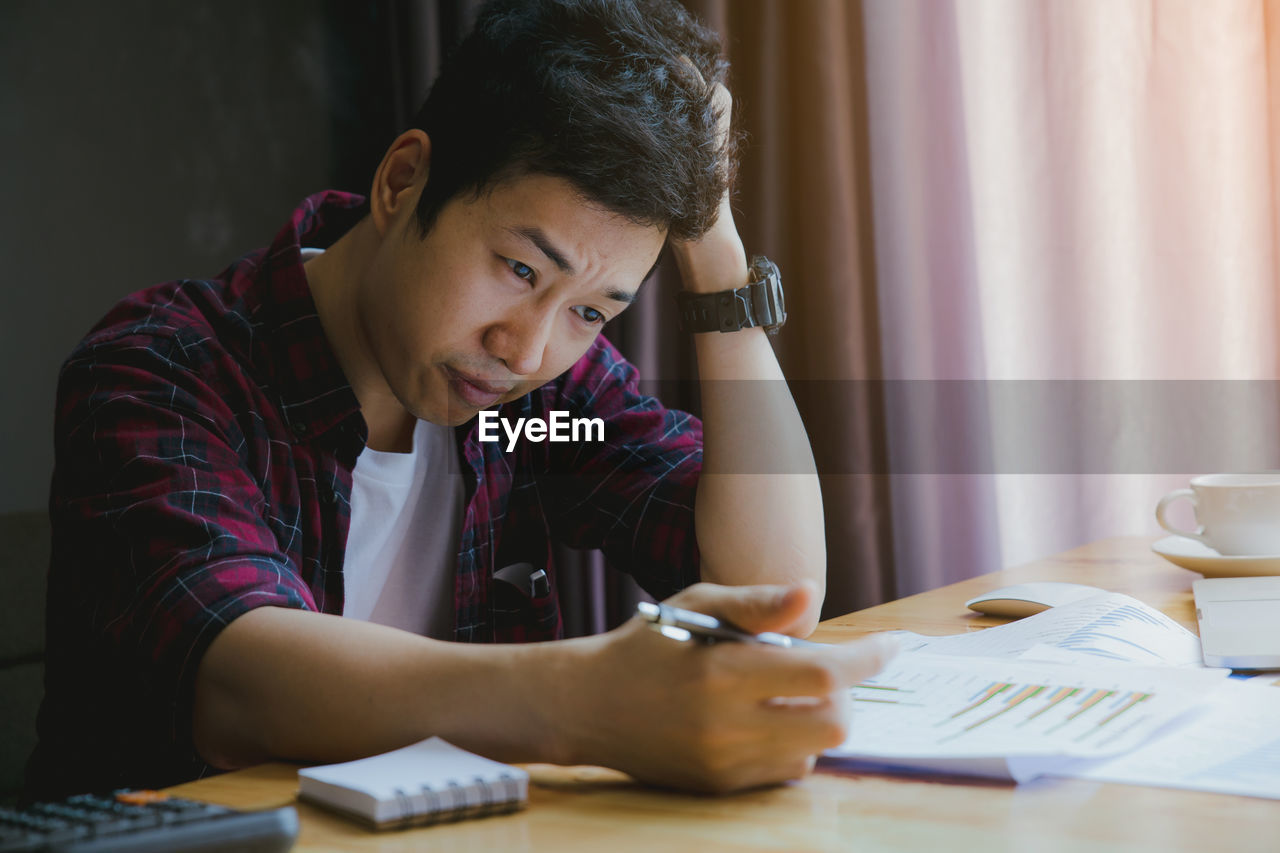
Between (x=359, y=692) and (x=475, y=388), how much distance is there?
50cm

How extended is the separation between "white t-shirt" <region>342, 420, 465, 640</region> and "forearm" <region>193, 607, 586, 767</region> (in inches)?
19.6

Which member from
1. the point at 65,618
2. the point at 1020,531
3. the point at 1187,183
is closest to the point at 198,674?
the point at 65,618

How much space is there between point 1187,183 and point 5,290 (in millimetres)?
1979

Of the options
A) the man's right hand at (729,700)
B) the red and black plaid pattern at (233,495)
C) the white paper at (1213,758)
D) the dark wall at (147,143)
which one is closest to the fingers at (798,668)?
the man's right hand at (729,700)

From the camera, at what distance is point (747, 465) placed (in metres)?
1.18

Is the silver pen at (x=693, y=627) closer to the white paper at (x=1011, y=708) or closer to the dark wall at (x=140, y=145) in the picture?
the white paper at (x=1011, y=708)

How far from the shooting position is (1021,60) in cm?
178

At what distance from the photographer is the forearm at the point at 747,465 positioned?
1145 millimetres

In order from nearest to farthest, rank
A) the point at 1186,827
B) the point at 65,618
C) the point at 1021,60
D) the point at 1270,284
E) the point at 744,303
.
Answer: the point at 1186,827 → the point at 65,618 → the point at 744,303 → the point at 1270,284 → the point at 1021,60

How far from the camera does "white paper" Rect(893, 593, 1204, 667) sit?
2.65ft

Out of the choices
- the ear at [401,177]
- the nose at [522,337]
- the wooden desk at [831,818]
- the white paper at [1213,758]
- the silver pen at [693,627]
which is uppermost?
the ear at [401,177]

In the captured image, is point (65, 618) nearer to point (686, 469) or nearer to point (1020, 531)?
point (686, 469)

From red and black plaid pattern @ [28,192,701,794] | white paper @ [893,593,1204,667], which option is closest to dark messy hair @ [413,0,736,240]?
red and black plaid pattern @ [28,192,701,794]

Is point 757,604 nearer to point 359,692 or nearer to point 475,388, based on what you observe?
point 359,692
